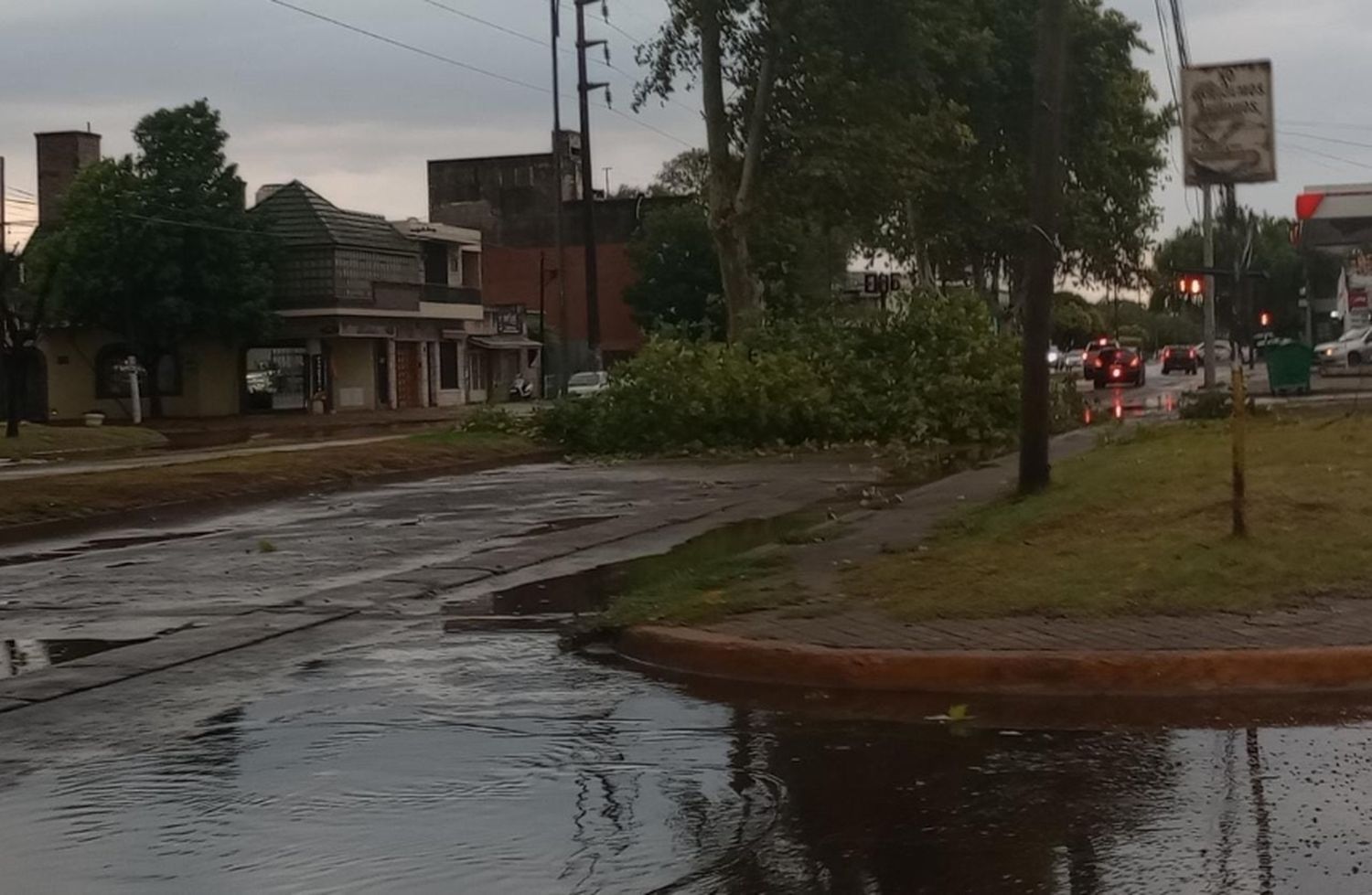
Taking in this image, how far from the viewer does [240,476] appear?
78.9 ft

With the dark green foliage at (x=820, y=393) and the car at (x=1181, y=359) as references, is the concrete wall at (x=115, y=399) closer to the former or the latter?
the dark green foliage at (x=820, y=393)

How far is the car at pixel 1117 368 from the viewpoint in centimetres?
6294

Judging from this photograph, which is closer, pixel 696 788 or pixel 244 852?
pixel 244 852

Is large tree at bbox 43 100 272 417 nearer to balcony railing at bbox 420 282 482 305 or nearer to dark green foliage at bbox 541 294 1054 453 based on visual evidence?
balcony railing at bbox 420 282 482 305

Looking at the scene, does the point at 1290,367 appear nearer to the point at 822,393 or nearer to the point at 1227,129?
the point at 822,393

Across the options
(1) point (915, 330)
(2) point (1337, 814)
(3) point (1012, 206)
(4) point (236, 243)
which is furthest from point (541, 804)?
(4) point (236, 243)

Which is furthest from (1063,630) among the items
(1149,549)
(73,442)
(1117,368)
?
(1117,368)

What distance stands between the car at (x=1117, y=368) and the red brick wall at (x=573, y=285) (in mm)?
Answer: 25337

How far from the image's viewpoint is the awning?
74938 millimetres

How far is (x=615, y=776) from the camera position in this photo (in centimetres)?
718

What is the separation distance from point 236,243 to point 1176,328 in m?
145

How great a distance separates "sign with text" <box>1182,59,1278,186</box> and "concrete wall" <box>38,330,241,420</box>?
51475mm

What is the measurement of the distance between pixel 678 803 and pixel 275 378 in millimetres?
59895

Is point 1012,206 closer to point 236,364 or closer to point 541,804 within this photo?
point 236,364
